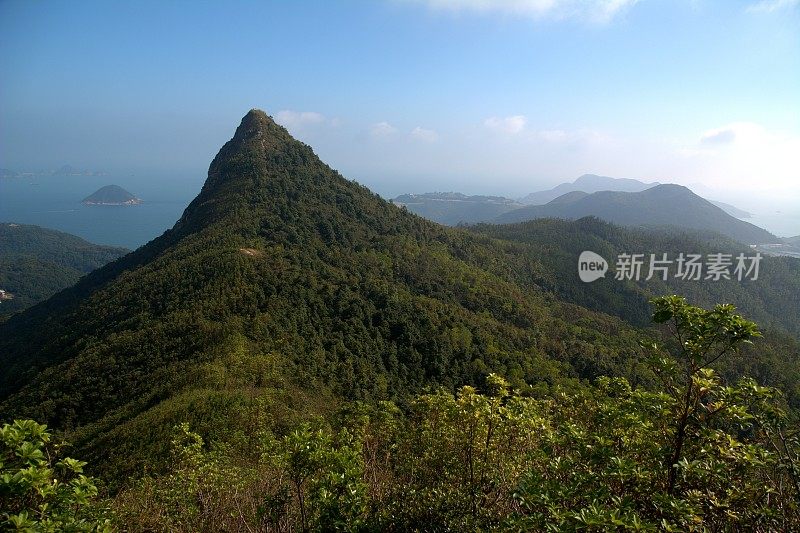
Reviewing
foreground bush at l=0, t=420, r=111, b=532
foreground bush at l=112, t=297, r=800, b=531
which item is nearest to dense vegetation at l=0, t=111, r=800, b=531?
foreground bush at l=112, t=297, r=800, b=531

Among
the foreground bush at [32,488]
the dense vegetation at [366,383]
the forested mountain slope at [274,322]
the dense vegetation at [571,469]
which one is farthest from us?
the forested mountain slope at [274,322]

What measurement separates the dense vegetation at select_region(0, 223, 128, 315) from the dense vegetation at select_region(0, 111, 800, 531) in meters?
61.1

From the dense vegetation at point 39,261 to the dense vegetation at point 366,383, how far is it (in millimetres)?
61070

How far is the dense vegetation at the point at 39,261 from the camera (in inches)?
4146

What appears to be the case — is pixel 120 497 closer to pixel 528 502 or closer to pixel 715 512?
pixel 528 502

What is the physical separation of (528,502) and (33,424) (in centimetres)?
488

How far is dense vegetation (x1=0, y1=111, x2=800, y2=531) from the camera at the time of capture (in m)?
4.49

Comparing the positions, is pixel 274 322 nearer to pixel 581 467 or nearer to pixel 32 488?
pixel 32 488

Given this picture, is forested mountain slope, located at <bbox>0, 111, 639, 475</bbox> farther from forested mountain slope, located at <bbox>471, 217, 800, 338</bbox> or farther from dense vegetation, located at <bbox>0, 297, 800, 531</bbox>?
dense vegetation, located at <bbox>0, 297, 800, 531</bbox>

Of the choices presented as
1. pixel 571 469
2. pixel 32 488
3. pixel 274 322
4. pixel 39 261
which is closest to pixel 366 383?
pixel 274 322

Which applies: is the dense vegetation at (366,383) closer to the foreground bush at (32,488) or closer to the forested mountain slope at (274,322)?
the forested mountain slope at (274,322)

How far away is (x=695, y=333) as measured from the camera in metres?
4.04

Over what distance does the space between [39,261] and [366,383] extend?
136 m

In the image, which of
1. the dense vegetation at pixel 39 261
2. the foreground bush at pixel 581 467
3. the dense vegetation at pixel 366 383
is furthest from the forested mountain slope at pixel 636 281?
the dense vegetation at pixel 39 261
